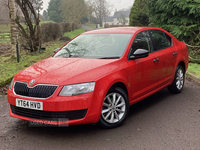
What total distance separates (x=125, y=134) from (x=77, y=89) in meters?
1.09

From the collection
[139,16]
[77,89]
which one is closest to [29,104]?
[77,89]

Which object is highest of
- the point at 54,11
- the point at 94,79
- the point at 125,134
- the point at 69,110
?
the point at 54,11

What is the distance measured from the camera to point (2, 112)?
5.04 metres

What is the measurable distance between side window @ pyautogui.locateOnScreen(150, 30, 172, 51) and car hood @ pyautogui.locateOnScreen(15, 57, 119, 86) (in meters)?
1.58

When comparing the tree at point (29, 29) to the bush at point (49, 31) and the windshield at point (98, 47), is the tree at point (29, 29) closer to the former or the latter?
the bush at point (49, 31)

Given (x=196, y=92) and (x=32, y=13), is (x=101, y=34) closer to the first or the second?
(x=196, y=92)

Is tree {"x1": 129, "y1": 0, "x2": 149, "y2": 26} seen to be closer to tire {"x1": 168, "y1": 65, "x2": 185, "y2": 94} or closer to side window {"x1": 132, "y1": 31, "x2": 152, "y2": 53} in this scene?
tire {"x1": 168, "y1": 65, "x2": 185, "y2": 94}

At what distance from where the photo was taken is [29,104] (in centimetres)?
354

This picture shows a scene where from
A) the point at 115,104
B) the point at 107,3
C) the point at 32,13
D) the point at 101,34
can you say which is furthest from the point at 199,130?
the point at 107,3

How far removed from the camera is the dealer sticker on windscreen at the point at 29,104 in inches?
136

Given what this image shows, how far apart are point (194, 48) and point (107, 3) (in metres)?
79.8

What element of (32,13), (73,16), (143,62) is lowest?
(143,62)

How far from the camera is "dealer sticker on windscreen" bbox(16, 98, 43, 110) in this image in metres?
3.47

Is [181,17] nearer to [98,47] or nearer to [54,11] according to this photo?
[98,47]
